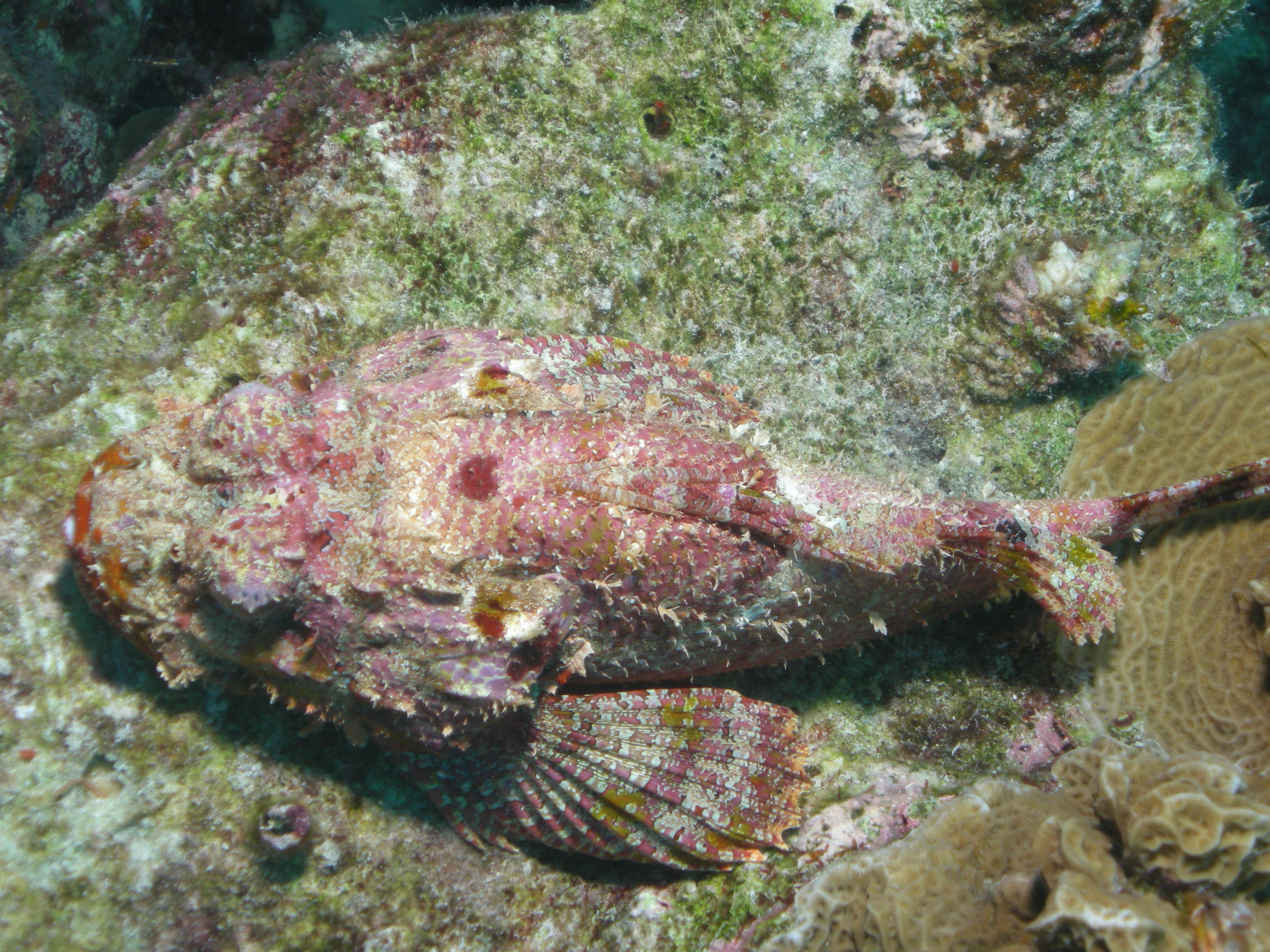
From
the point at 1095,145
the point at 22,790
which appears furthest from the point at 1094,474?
the point at 22,790

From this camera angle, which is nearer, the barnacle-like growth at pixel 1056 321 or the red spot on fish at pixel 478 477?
the red spot on fish at pixel 478 477

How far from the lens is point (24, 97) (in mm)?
3939

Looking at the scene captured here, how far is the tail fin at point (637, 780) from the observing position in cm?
317

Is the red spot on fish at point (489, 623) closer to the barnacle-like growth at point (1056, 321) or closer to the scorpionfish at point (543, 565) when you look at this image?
the scorpionfish at point (543, 565)

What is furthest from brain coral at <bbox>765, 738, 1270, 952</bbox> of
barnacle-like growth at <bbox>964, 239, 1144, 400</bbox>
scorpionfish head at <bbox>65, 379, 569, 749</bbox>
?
barnacle-like growth at <bbox>964, 239, 1144, 400</bbox>

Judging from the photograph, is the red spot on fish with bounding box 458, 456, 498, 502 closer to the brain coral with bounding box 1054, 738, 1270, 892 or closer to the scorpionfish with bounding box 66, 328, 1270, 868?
the scorpionfish with bounding box 66, 328, 1270, 868

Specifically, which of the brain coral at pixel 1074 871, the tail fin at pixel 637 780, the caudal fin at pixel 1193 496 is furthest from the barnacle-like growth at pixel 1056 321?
the tail fin at pixel 637 780

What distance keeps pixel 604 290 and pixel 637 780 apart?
2.34 metres

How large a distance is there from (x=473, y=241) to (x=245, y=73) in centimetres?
161

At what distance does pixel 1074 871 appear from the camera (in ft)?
8.33

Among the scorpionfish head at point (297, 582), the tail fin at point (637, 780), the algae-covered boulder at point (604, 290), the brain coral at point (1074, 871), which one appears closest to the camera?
the brain coral at point (1074, 871)

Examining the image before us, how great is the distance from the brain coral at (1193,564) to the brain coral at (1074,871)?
53 cm

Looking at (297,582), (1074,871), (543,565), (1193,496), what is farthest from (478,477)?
(1193,496)

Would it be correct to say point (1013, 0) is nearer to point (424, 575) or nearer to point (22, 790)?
point (424, 575)
